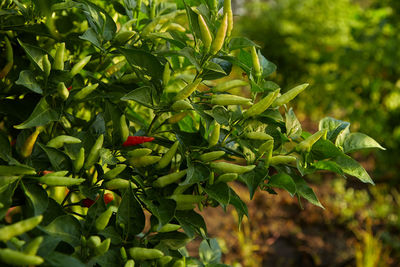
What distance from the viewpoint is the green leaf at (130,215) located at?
66cm

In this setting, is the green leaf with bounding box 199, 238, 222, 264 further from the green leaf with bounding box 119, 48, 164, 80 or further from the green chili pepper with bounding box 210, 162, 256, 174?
the green leaf with bounding box 119, 48, 164, 80

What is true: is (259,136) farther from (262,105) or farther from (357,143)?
(357,143)

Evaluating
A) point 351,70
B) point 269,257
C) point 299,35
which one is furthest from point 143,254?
point 299,35

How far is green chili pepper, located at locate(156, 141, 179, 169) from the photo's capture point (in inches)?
27.9

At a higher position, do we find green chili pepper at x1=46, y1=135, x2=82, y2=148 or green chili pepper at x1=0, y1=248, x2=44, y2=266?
green chili pepper at x1=46, y1=135, x2=82, y2=148

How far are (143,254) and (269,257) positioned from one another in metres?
2.54

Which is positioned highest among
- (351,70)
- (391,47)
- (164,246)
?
(164,246)

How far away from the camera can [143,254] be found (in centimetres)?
63

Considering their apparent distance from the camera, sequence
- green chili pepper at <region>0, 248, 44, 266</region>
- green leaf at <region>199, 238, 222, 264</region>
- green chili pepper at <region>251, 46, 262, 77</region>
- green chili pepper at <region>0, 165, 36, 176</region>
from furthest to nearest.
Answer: green leaf at <region>199, 238, 222, 264</region>
green chili pepper at <region>251, 46, 262, 77</region>
green chili pepper at <region>0, 165, 36, 176</region>
green chili pepper at <region>0, 248, 44, 266</region>

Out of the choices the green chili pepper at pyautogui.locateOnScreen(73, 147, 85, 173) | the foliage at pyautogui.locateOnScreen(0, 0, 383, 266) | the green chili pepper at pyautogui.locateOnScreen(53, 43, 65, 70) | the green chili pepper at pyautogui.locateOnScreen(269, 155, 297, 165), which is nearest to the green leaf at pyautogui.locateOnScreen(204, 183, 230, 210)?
the foliage at pyautogui.locateOnScreen(0, 0, 383, 266)

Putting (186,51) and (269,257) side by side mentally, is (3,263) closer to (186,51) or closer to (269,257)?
(186,51)

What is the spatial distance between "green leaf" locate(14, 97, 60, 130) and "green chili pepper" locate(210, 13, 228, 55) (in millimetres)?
286

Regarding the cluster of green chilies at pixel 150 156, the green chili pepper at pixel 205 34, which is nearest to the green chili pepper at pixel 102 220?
the cluster of green chilies at pixel 150 156

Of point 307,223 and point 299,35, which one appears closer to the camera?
point 307,223
